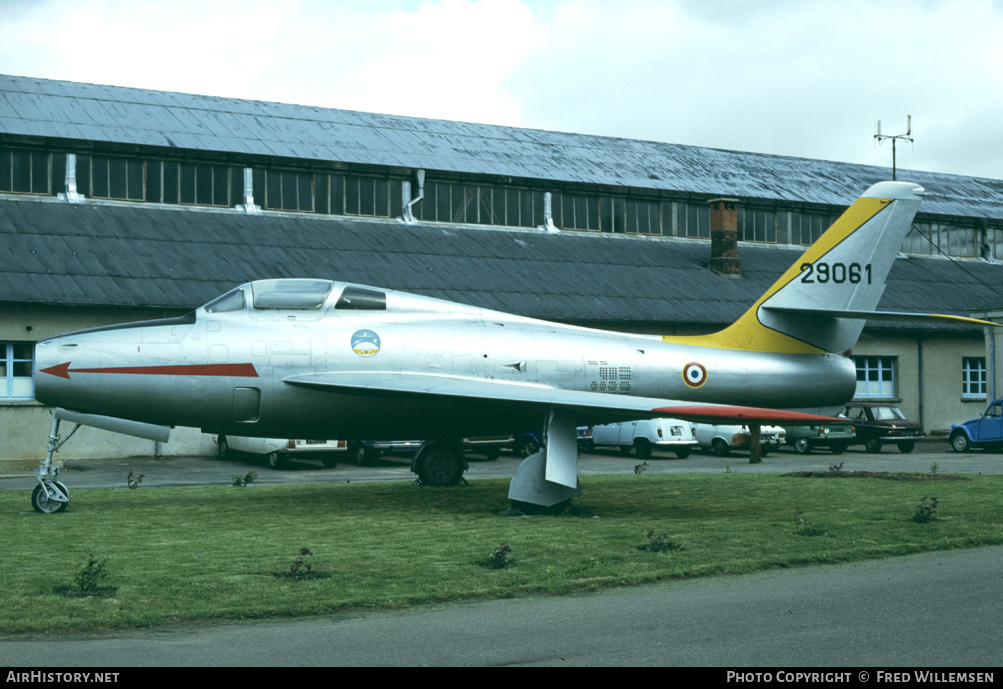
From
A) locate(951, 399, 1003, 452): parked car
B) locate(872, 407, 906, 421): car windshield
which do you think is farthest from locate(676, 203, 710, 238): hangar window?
locate(951, 399, 1003, 452): parked car

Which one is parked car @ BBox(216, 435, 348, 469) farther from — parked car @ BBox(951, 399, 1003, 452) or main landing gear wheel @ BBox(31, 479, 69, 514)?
parked car @ BBox(951, 399, 1003, 452)

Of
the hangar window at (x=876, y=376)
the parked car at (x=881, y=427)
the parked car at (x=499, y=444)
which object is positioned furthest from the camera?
the hangar window at (x=876, y=376)

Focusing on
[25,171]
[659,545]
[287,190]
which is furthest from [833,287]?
[25,171]

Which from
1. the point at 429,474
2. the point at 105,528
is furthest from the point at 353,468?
the point at 105,528

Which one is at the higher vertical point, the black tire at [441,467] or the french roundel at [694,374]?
the french roundel at [694,374]

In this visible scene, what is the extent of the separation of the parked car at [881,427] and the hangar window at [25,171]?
30455 mm

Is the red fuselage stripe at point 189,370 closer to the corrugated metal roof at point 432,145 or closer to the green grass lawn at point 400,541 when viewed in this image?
the green grass lawn at point 400,541

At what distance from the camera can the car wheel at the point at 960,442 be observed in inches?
1448

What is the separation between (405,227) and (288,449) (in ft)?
Result: 48.3

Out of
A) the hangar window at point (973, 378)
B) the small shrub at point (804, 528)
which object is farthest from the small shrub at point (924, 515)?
the hangar window at point (973, 378)

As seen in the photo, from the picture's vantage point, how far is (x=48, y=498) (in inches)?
583

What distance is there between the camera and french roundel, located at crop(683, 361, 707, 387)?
16.8m

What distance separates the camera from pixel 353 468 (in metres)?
29.6
